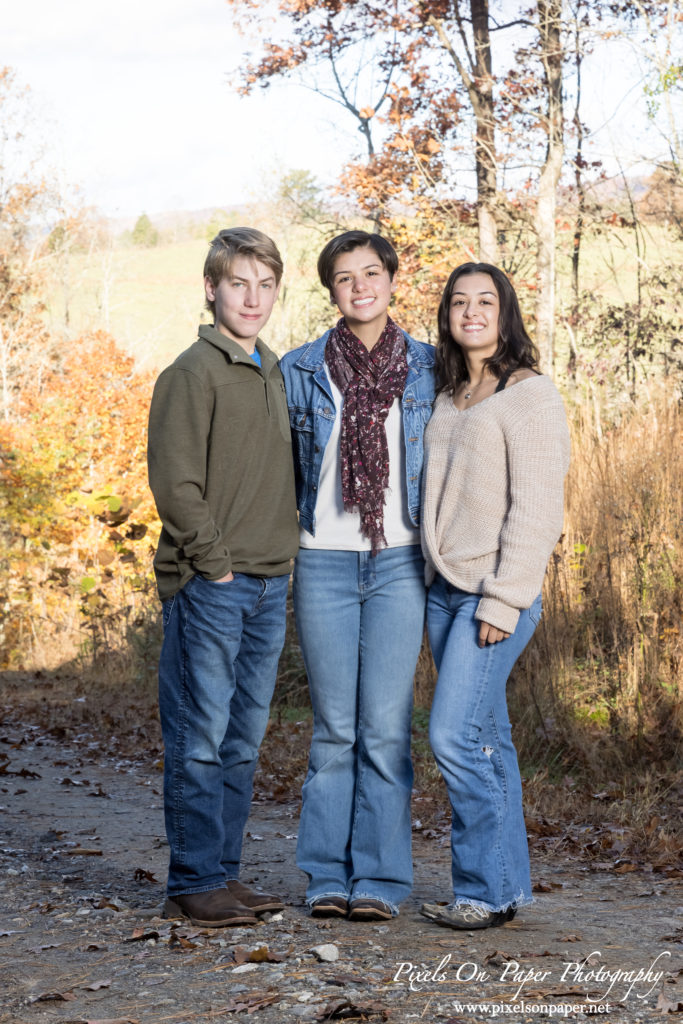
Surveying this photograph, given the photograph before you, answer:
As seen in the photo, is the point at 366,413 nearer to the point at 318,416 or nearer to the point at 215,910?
the point at 318,416

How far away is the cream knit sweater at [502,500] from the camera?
3.66m

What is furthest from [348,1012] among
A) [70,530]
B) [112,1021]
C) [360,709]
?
[70,530]

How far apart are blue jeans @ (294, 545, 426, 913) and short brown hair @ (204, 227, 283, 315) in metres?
1.02

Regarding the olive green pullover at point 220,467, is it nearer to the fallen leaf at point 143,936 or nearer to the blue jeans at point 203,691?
the blue jeans at point 203,691

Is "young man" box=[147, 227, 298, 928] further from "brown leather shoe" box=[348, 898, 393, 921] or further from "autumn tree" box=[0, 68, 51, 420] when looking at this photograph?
"autumn tree" box=[0, 68, 51, 420]

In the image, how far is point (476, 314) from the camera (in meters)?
3.84

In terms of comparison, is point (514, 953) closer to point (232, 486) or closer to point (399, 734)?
point (399, 734)

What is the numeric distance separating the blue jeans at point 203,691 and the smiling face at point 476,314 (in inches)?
41.9

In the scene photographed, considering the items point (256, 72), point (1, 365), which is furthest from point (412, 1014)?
point (1, 365)

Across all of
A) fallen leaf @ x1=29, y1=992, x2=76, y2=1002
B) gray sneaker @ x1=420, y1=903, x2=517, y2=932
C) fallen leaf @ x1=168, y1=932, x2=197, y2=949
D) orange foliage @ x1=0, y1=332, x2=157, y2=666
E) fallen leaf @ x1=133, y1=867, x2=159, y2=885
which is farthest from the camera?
orange foliage @ x1=0, y1=332, x2=157, y2=666

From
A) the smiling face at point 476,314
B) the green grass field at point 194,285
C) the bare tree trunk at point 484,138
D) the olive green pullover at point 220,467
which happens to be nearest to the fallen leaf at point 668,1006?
the olive green pullover at point 220,467

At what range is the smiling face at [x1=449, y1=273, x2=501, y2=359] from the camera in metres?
3.84

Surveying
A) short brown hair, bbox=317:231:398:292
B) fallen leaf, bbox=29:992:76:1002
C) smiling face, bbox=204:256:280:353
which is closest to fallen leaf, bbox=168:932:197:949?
fallen leaf, bbox=29:992:76:1002

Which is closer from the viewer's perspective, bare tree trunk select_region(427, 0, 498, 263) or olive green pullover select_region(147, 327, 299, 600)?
olive green pullover select_region(147, 327, 299, 600)
